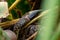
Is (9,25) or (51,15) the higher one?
(51,15)

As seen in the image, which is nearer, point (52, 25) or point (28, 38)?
point (52, 25)

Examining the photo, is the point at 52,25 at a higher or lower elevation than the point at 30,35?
higher

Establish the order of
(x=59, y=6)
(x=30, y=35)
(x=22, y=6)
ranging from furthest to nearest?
(x=22, y=6) → (x=30, y=35) → (x=59, y=6)

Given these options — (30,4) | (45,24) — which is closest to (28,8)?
(30,4)

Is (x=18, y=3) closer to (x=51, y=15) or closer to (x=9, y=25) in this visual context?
(x=9, y=25)

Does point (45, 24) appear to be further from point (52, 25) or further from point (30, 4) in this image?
point (30, 4)

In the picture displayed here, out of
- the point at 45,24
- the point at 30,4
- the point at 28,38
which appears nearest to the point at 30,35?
the point at 28,38

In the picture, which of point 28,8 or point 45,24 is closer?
point 45,24

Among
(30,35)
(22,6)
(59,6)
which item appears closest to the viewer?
(59,6)
